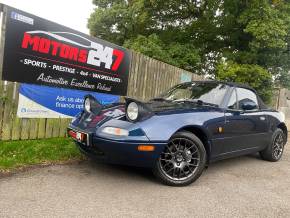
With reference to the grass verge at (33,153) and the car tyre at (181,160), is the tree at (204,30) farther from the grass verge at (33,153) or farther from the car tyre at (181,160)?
the car tyre at (181,160)

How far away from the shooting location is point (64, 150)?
5352 millimetres

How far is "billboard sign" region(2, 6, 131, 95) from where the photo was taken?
519 cm

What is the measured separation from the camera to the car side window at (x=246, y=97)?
209 inches

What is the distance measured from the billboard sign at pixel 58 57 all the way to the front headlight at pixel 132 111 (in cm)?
233

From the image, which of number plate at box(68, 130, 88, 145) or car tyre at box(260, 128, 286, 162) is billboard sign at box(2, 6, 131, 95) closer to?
number plate at box(68, 130, 88, 145)

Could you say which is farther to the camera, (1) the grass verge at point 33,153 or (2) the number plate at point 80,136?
(1) the grass verge at point 33,153

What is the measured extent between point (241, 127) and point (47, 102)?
3416 millimetres

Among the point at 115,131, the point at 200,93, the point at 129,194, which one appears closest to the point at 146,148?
the point at 115,131

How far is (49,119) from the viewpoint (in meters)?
6.00

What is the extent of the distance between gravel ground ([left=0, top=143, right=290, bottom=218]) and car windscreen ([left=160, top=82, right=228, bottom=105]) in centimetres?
116

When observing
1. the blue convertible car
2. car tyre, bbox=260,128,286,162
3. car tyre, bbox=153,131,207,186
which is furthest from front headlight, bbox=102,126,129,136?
car tyre, bbox=260,128,286,162

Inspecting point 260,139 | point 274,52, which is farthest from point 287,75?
point 260,139

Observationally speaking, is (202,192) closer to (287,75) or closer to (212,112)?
(212,112)

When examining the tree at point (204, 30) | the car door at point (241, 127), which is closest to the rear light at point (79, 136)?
the car door at point (241, 127)
